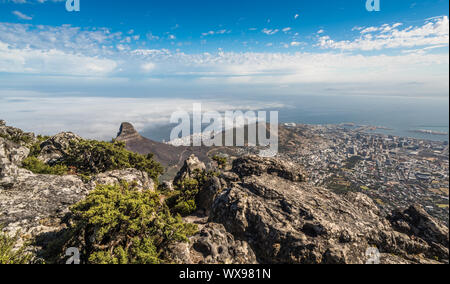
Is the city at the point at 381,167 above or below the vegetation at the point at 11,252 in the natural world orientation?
below

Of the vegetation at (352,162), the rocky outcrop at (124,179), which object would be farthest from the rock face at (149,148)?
the vegetation at (352,162)

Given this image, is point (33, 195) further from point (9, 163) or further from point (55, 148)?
point (55, 148)

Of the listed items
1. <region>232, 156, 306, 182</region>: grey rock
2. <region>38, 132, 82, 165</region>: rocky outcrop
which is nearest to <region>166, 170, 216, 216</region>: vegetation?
<region>232, 156, 306, 182</region>: grey rock

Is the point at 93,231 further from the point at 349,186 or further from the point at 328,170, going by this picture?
the point at 328,170

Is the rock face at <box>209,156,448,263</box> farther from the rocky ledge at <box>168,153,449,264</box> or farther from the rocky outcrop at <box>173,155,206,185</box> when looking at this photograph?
the rocky outcrop at <box>173,155,206,185</box>

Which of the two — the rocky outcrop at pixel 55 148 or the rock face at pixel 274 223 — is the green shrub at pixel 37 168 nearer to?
the rock face at pixel 274 223
